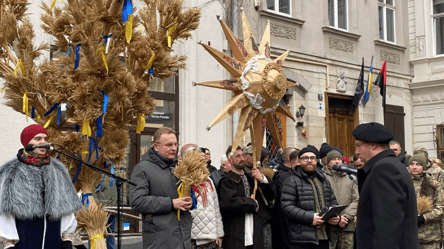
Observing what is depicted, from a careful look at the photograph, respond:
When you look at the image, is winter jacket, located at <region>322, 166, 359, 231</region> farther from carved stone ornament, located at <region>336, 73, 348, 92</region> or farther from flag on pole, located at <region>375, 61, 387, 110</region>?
flag on pole, located at <region>375, 61, 387, 110</region>

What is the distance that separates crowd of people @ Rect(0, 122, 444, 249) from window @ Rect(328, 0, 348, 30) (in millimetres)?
7686

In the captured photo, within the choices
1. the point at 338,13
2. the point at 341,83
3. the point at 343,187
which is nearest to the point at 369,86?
the point at 341,83

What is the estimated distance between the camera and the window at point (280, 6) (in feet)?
46.9

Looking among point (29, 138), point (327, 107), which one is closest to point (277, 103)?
point (29, 138)

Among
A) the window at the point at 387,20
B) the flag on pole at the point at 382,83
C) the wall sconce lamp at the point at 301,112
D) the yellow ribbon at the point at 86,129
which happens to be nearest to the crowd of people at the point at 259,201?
the yellow ribbon at the point at 86,129

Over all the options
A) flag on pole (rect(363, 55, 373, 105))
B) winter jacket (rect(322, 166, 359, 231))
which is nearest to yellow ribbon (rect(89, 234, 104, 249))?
winter jacket (rect(322, 166, 359, 231))

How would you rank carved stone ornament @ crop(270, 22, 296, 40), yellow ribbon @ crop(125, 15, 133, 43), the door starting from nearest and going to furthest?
yellow ribbon @ crop(125, 15, 133, 43)
carved stone ornament @ crop(270, 22, 296, 40)
the door

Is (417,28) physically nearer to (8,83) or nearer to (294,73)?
(294,73)

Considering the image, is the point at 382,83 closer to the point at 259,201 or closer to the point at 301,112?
the point at 301,112

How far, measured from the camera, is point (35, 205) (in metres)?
4.47

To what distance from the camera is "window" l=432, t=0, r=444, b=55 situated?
18.6 m

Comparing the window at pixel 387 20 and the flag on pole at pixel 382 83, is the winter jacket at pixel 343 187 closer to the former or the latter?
the flag on pole at pixel 382 83

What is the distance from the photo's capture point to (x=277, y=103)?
703cm

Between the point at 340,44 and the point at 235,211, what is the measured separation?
10311 millimetres
